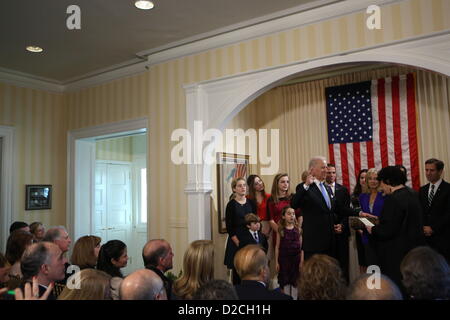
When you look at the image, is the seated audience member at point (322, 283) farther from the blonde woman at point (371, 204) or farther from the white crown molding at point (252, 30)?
the blonde woman at point (371, 204)

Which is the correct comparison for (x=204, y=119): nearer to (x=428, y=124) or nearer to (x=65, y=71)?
(x=65, y=71)

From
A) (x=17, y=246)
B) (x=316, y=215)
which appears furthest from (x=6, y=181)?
(x=316, y=215)

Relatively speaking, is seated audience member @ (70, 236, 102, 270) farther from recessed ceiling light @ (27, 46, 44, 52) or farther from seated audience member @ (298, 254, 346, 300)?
recessed ceiling light @ (27, 46, 44, 52)

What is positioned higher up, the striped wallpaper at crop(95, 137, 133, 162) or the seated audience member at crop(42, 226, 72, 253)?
the striped wallpaper at crop(95, 137, 133, 162)

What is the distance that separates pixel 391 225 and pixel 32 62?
15.9 ft

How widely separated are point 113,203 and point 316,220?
4.80m

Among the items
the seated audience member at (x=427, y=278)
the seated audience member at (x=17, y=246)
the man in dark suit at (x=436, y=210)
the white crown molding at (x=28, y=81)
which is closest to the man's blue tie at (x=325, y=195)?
the man in dark suit at (x=436, y=210)

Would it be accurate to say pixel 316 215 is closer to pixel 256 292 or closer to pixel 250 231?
pixel 250 231

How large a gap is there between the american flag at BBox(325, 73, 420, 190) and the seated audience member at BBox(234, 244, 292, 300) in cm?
390

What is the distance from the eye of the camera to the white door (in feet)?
24.5

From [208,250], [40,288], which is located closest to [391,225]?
[208,250]

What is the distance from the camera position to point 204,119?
473cm

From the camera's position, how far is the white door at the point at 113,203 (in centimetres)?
745

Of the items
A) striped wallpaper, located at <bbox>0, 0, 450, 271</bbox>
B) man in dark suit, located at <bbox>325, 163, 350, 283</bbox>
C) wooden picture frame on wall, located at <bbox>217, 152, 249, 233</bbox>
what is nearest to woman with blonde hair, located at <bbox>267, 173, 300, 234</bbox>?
man in dark suit, located at <bbox>325, 163, 350, 283</bbox>
